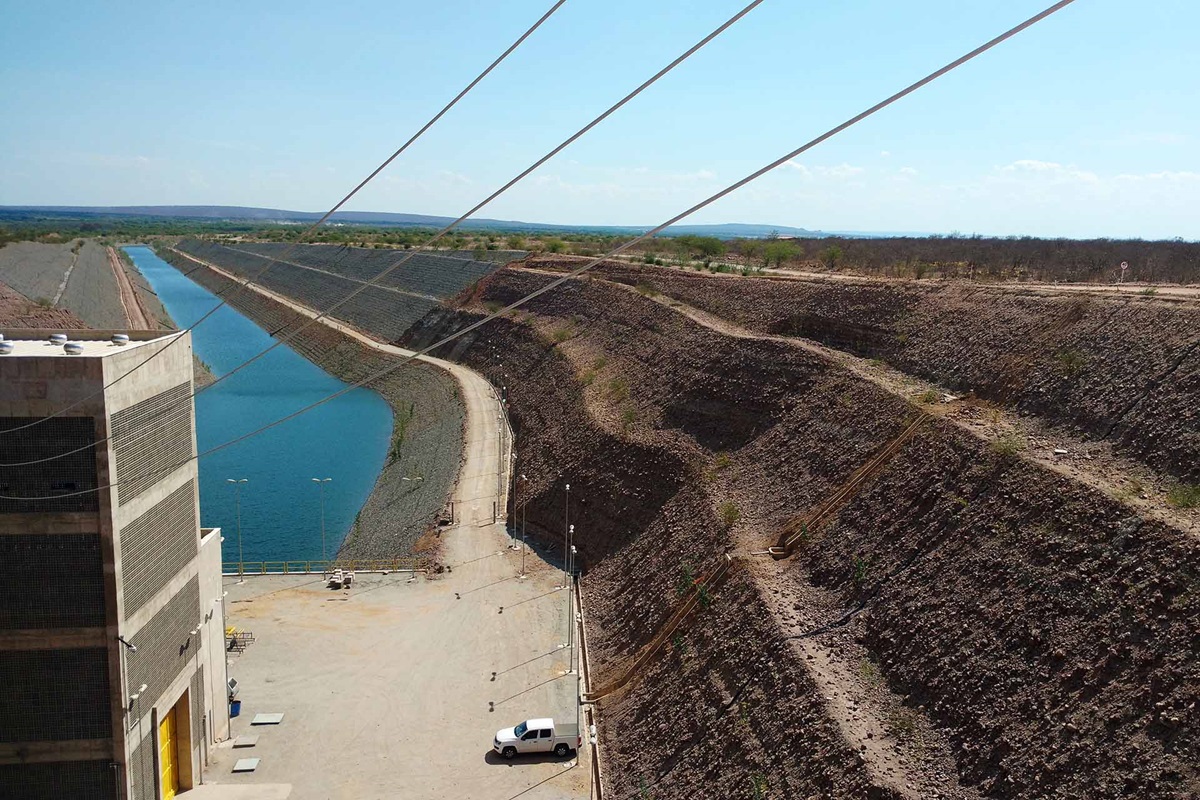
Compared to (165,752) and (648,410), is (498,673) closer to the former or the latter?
(165,752)

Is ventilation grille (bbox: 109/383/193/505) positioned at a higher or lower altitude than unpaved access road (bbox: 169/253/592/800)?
higher

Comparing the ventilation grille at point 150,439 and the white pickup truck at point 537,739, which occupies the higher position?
the ventilation grille at point 150,439

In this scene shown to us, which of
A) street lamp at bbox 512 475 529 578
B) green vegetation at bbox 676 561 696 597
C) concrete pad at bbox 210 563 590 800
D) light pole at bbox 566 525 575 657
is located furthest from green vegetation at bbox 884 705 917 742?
street lamp at bbox 512 475 529 578

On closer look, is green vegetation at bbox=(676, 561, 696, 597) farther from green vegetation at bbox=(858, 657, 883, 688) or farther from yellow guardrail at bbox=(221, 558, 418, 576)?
yellow guardrail at bbox=(221, 558, 418, 576)

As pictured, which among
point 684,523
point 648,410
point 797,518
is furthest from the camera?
point 648,410

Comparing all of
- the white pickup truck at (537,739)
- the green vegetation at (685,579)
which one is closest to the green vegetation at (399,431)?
the green vegetation at (685,579)

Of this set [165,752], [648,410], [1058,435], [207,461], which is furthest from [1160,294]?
[207,461]

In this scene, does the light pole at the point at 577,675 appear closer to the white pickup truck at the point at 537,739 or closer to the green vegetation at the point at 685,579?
the white pickup truck at the point at 537,739
